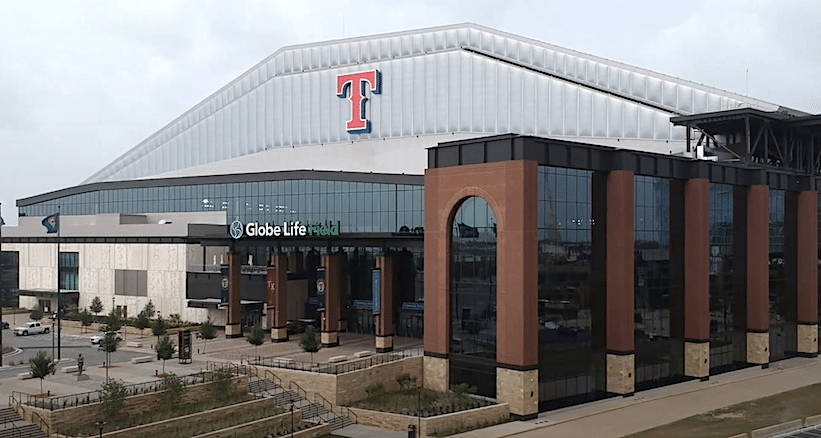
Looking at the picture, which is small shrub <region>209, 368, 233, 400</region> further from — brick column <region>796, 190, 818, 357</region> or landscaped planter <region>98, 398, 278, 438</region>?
brick column <region>796, 190, 818, 357</region>

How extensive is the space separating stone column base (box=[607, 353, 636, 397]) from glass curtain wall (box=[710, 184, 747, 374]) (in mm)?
12747

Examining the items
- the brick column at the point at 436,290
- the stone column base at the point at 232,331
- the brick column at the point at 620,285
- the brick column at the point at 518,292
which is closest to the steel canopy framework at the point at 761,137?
the brick column at the point at 620,285

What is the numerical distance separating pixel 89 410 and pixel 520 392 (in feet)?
80.9

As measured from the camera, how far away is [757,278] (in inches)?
2657

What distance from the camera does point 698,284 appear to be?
201 ft

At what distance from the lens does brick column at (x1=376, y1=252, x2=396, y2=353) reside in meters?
66.8

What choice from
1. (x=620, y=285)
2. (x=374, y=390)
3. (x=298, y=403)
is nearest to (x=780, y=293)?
(x=620, y=285)

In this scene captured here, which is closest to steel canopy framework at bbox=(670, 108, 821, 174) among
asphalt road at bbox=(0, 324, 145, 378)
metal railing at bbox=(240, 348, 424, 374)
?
metal railing at bbox=(240, 348, 424, 374)

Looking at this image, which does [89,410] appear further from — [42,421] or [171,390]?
[171,390]

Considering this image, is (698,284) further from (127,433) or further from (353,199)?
(127,433)

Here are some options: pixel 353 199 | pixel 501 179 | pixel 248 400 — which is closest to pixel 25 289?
pixel 353 199

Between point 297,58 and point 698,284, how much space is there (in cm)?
6085

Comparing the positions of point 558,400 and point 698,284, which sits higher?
point 698,284

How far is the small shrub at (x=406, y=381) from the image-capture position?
5434 cm
